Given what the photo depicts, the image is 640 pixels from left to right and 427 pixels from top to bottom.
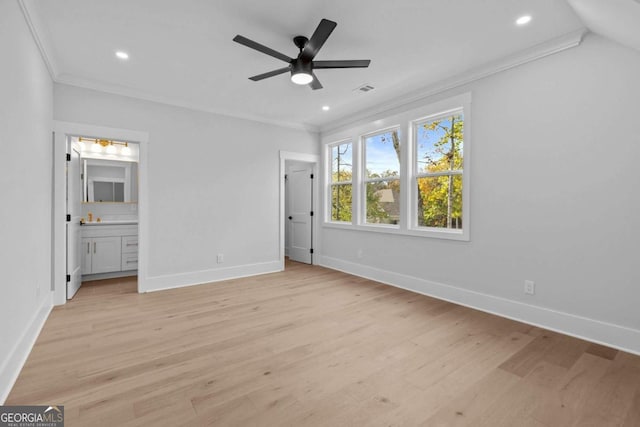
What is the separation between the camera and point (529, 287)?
118 inches

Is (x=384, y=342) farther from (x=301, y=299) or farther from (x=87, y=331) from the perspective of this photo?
(x=87, y=331)

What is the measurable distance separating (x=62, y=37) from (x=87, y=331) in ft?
9.09

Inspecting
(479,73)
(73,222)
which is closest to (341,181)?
(479,73)

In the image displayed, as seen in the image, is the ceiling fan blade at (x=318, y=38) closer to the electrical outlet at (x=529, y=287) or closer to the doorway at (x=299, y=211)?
the electrical outlet at (x=529, y=287)

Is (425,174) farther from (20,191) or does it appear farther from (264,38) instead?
(20,191)

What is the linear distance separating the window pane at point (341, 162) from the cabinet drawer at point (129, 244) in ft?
12.0

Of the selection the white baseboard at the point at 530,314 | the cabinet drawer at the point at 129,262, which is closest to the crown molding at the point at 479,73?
the white baseboard at the point at 530,314

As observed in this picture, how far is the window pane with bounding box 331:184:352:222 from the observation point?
5.45m

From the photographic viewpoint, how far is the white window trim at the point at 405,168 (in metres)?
3.51

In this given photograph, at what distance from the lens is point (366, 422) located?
162 cm

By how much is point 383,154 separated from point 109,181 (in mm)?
4753

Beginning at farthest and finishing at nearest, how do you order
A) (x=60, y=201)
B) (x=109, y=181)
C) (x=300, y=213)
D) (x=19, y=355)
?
(x=300, y=213) < (x=109, y=181) < (x=60, y=201) < (x=19, y=355)

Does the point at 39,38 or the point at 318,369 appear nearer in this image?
the point at 318,369

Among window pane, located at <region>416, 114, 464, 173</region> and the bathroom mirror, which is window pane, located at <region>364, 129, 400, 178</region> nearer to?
window pane, located at <region>416, 114, 464, 173</region>
